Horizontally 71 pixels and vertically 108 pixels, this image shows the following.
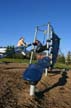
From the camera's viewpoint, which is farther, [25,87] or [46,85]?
[46,85]

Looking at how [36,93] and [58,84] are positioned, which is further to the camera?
[58,84]

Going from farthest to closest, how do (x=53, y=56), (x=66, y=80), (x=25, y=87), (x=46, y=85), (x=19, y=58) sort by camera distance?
1. (x=19, y=58)
2. (x=53, y=56)
3. (x=66, y=80)
4. (x=46, y=85)
5. (x=25, y=87)

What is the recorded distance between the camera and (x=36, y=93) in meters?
11.4

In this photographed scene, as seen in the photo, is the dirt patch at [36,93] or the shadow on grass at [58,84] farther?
the shadow on grass at [58,84]

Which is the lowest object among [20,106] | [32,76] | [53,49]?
[20,106]

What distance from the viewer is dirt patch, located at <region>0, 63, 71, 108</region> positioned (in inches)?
407

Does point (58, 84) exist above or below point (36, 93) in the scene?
above

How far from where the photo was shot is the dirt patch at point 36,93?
10.3 metres

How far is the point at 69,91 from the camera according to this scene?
499 inches

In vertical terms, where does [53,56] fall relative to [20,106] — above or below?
above

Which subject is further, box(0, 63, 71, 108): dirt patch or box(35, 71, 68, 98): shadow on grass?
box(35, 71, 68, 98): shadow on grass

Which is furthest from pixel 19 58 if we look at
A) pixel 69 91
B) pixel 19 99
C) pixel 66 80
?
pixel 19 99

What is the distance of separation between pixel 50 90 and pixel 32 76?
1.77m

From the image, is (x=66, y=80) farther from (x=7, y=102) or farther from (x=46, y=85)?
(x=7, y=102)
